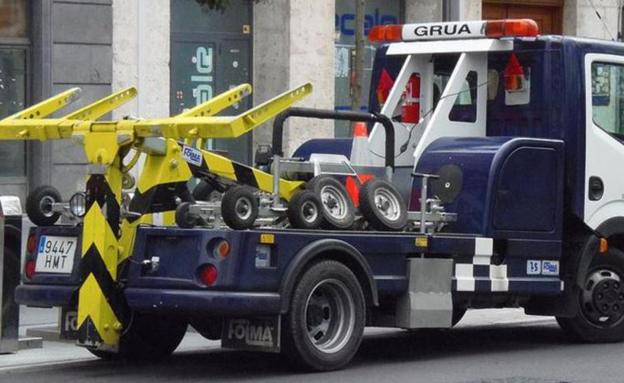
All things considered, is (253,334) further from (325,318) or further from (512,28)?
(512,28)

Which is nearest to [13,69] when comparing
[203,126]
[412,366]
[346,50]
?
[346,50]

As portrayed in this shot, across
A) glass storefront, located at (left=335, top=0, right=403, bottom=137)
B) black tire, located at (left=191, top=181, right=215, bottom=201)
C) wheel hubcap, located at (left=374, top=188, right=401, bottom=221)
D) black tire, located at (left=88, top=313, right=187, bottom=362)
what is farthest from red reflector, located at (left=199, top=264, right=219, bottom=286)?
glass storefront, located at (left=335, top=0, right=403, bottom=137)

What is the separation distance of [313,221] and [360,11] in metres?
5.98

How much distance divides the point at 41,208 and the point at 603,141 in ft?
15.4

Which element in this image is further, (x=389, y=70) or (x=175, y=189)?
(x=389, y=70)

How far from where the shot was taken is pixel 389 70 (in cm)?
1475

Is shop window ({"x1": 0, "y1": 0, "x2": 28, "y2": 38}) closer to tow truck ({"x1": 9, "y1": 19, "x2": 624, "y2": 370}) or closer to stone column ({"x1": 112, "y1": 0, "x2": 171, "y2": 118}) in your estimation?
stone column ({"x1": 112, "y1": 0, "x2": 171, "y2": 118})

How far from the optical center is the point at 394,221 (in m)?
12.2

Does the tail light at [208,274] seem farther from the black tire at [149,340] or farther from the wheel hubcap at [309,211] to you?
the black tire at [149,340]

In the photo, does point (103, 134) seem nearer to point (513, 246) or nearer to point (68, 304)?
point (68, 304)

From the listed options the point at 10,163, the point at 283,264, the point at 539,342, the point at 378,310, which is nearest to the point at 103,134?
the point at 283,264

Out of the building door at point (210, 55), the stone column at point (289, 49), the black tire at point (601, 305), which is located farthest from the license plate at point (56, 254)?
the stone column at point (289, 49)

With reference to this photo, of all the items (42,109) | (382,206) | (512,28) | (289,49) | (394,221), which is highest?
(289,49)

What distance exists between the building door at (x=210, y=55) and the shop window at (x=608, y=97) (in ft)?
25.5
